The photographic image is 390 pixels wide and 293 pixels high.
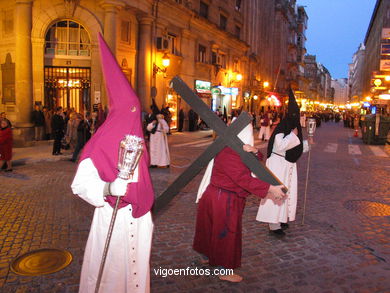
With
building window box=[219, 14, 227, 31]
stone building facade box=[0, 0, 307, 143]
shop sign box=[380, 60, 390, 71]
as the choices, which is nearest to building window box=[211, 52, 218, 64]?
stone building facade box=[0, 0, 307, 143]

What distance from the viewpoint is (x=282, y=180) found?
19.3ft

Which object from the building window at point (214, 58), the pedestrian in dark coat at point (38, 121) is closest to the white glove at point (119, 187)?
the pedestrian in dark coat at point (38, 121)

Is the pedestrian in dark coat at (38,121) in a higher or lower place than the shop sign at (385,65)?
lower

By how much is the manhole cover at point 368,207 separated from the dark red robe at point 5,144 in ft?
28.7

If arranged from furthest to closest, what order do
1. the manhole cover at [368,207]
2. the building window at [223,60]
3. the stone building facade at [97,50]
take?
the building window at [223,60]
the stone building facade at [97,50]
the manhole cover at [368,207]

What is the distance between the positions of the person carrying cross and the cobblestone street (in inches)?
15.7

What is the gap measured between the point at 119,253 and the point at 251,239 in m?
3.24

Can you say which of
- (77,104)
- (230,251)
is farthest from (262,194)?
(77,104)

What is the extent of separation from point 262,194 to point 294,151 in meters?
2.27

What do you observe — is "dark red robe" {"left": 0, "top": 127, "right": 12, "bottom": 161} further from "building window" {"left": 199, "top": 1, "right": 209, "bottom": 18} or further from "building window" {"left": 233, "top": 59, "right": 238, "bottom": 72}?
"building window" {"left": 233, "top": 59, "right": 238, "bottom": 72}

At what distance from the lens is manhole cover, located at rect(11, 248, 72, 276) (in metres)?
4.36

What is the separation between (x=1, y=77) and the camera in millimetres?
17109

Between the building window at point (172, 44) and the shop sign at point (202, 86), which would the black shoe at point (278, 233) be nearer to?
the building window at point (172, 44)

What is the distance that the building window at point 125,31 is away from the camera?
19.2 meters
